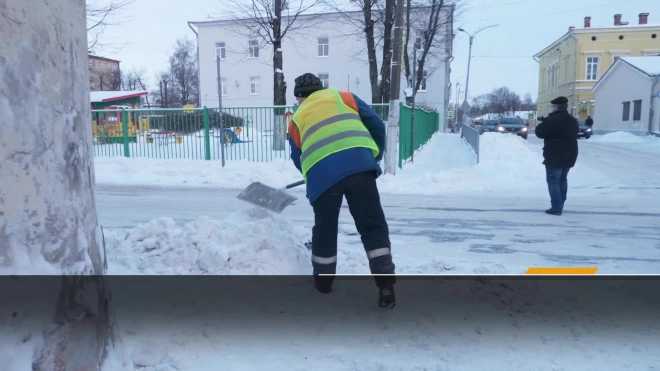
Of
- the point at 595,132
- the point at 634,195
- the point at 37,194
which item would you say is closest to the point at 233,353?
the point at 37,194

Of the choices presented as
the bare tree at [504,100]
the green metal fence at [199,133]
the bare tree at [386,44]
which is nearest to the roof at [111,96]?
the green metal fence at [199,133]

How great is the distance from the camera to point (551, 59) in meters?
20.2

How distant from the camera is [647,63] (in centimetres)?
2581

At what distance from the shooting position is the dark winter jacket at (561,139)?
22.8 ft

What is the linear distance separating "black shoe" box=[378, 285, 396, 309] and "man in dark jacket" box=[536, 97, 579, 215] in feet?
15.2

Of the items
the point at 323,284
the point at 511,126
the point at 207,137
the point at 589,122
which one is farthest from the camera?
the point at 511,126

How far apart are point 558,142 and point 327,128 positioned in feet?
15.7

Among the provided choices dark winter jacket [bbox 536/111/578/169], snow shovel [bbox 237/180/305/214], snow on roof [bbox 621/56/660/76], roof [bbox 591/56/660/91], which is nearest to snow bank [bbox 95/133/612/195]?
dark winter jacket [bbox 536/111/578/169]

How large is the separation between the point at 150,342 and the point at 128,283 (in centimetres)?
89

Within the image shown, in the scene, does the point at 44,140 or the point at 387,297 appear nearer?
the point at 44,140

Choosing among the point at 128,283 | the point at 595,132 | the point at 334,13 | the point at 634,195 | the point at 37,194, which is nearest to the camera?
the point at 37,194

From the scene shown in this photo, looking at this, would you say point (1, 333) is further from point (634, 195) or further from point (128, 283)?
point (634, 195)

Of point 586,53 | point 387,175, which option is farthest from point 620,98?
point 387,175

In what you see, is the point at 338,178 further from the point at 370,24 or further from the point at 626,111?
the point at 626,111
